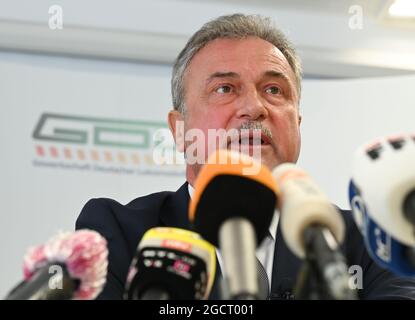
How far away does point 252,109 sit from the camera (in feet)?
4.75

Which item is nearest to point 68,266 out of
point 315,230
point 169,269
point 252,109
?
point 169,269

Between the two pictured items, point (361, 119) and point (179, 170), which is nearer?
point (179, 170)

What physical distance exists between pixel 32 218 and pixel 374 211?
87.0 inches

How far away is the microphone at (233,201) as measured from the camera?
0.57m

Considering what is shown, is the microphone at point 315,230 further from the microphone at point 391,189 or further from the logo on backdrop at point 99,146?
the logo on backdrop at point 99,146

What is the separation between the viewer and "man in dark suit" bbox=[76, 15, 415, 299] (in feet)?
4.19

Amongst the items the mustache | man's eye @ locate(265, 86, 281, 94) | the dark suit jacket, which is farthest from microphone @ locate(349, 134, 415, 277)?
man's eye @ locate(265, 86, 281, 94)

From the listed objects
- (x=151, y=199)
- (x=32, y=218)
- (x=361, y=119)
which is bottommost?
(x=151, y=199)

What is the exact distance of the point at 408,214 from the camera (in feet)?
1.82

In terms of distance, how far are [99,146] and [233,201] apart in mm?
2123

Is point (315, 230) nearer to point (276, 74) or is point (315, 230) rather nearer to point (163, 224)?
point (163, 224)

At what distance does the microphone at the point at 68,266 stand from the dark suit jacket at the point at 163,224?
1.61ft

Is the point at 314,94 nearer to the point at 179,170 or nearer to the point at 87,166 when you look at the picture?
the point at 179,170
